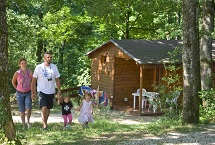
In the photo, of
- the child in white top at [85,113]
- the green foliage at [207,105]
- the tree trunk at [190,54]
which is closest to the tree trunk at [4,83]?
the child in white top at [85,113]

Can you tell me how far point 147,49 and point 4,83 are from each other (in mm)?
14221

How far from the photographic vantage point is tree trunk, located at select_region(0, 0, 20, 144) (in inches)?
236

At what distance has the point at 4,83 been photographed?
613 cm

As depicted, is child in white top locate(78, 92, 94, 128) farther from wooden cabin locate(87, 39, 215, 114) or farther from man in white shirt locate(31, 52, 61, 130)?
wooden cabin locate(87, 39, 215, 114)

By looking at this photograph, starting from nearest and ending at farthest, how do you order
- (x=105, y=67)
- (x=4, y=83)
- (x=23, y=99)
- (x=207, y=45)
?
(x=4, y=83) < (x=23, y=99) < (x=207, y=45) < (x=105, y=67)

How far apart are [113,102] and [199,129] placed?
11408 millimetres

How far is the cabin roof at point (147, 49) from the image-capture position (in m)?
17.7

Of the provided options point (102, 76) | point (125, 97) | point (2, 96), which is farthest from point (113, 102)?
point (2, 96)

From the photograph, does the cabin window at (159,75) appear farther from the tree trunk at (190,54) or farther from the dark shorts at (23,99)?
the dark shorts at (23,99)

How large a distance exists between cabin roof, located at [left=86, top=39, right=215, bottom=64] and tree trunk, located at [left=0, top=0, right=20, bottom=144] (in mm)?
11420

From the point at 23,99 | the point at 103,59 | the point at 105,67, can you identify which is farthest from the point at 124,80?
the point at 23,99

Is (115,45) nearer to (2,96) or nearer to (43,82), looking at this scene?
(43,82)

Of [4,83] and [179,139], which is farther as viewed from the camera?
[179,139]

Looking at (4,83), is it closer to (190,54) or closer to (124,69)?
(190,54)
